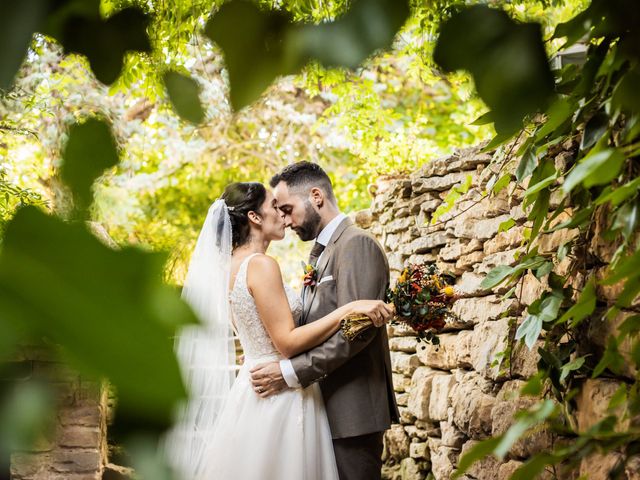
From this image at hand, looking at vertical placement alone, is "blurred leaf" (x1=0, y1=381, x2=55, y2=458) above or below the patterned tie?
below

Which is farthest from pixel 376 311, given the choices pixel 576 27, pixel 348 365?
pixel 576 27

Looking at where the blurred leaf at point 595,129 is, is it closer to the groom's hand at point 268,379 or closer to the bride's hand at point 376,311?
the bride's hand at point 376,311

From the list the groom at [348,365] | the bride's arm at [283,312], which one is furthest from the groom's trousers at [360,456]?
the bride's arm at [283,312]

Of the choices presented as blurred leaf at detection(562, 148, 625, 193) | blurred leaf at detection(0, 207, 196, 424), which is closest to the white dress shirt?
blurred leaf at detection(562, 148, 625, 193)

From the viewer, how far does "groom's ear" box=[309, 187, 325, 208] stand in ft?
10.1

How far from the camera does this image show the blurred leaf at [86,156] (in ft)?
0.63

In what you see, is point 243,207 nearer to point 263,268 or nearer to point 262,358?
point 263,268

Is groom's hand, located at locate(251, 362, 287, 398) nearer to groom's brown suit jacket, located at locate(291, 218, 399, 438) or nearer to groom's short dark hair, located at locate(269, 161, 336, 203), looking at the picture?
groom's brown suit jacket, located at locate(291, 218, 399, 438)

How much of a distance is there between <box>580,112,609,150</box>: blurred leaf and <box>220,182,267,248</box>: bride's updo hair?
1.98 m

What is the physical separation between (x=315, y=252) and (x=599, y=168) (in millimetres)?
2773

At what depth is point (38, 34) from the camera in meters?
0.20

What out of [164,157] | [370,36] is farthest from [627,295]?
[164,157]

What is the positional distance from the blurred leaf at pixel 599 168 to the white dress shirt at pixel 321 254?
8.22 ft

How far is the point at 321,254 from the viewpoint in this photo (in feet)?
10.0
